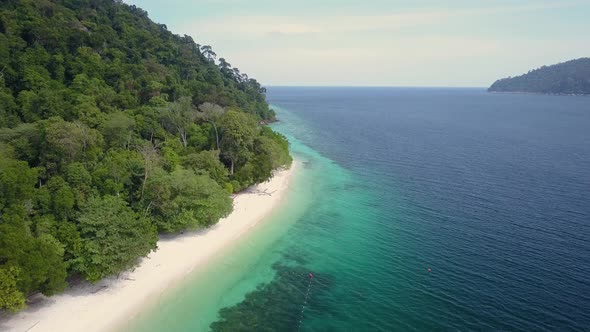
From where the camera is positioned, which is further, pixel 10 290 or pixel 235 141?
pixel 235 141

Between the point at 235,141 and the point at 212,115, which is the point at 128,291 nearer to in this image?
the point at 235,141

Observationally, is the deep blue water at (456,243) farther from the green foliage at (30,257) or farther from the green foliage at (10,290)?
the green foliage at (10,290)

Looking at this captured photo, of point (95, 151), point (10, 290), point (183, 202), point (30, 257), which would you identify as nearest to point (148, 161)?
point (95, 151)

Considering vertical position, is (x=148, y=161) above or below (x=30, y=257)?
above

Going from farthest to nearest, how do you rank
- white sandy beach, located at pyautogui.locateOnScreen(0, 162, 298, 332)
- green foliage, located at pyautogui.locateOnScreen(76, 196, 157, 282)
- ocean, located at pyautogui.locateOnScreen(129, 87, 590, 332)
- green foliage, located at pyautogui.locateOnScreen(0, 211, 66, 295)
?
green foliage, located at pyautogui.locateOnScreen(76, 196, 157, 282)
ocean, located at pyautogui.locateOnScreen(129, 87, 590, 332)
white sandy beach, located at pyautogui.locateOnScreen(0, 162, 298, 332)
green foliage, located at pyautogui.locateOnScreen(0, 211, 66, 295)

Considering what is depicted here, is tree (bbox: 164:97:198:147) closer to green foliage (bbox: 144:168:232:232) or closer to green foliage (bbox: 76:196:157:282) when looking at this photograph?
green foliage (bbox: 144:168:232:232)

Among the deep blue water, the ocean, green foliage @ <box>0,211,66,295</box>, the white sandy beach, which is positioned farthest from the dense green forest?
the deep blue water
